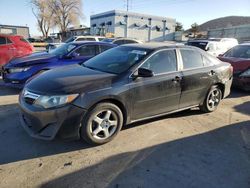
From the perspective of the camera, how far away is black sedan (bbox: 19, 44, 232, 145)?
358cm

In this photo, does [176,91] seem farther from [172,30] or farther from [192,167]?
[172,30]

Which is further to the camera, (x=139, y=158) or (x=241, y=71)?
(x=241, y=71)

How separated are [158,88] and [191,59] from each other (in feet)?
4.02

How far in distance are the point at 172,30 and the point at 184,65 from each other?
59776mm

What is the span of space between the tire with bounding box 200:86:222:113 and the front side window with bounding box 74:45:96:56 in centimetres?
397

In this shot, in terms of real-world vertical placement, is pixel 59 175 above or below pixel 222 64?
below

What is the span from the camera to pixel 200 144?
4.18 metres

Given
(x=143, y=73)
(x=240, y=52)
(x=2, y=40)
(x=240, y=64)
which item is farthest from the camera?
(x=2, y=40)

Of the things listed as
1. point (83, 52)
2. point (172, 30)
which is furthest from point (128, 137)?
point (172, 30)

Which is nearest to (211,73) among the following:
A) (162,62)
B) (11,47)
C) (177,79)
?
(177,79)

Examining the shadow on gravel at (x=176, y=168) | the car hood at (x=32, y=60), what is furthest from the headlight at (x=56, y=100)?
the car hood at (x=32, y=60)

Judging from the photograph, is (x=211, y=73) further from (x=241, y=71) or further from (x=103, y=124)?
(x=241, y=71)

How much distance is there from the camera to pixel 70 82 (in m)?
3.85

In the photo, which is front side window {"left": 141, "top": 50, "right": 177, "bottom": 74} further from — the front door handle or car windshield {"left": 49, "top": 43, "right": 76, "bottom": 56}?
car windshield {"left": 49, "top": 43, "right": 76, "bottom": 56}
